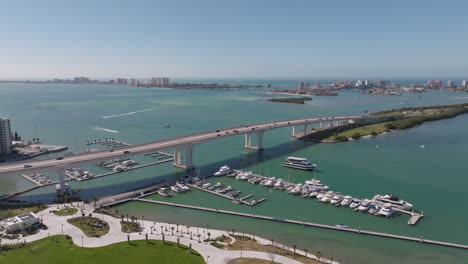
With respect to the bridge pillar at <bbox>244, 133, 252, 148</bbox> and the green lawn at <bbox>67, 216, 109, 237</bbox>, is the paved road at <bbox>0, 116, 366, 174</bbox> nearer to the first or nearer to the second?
the bridge pillar at <bbox>244, 133, 252, 148</bbox>

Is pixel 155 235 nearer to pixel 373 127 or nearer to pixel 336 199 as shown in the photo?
pixel 336 199

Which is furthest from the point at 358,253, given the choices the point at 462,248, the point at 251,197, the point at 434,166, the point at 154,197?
the point at 434,166

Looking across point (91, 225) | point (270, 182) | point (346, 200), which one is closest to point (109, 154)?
point (91, 225)

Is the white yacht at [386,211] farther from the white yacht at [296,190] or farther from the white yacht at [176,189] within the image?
the white yacht at [176,189]

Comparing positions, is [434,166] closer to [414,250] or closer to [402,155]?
[402,155]

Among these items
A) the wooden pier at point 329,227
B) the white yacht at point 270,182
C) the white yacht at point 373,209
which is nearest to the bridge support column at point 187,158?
the white yacht at point 270,182

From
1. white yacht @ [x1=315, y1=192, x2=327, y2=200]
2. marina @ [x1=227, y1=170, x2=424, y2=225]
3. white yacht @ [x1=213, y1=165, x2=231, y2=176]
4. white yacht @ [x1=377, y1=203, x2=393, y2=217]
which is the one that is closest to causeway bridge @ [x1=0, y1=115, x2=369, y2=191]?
white yacht @ [x1=213, y1=165, x2=231, y2=176]
